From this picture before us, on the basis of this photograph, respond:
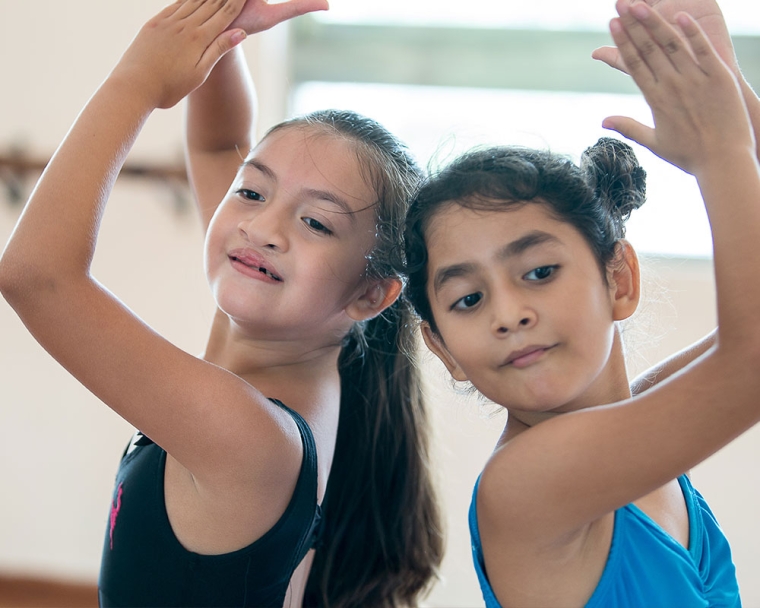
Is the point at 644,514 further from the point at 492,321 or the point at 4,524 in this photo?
the point at 4,524

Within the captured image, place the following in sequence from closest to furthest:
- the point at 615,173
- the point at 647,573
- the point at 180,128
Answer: the point at 647,573 → the point at 615,173 → the point at 180,128

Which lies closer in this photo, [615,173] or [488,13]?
[615,173]

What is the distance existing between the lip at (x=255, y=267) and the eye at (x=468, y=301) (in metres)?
0.25

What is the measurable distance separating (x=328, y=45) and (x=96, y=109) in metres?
1.25

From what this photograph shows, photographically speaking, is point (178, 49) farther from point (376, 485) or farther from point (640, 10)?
point (376, 485)

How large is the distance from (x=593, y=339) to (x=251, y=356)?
1.58 ft

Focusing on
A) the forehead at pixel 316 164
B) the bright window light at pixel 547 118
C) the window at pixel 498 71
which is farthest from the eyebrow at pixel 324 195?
the window at pixel 498 71

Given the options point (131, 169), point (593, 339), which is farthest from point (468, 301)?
point (131, 169)

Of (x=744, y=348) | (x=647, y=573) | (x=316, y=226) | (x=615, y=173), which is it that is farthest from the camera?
(x=316, y=226)

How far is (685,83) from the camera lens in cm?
66

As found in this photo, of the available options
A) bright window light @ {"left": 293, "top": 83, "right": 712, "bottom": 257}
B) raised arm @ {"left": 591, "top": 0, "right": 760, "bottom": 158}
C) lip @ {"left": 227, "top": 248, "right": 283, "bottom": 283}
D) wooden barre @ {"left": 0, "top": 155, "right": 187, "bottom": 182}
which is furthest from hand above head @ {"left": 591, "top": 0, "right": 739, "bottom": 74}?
wooden barre @ {"left": 0, "top": 155, "right": 187, "bottom": 182}

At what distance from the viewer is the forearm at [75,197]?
30.7 inches

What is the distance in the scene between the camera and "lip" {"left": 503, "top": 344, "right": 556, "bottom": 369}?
2.46 ft

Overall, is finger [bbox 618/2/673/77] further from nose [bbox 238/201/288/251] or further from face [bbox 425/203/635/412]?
nose [bbox 238/201/288/251]
